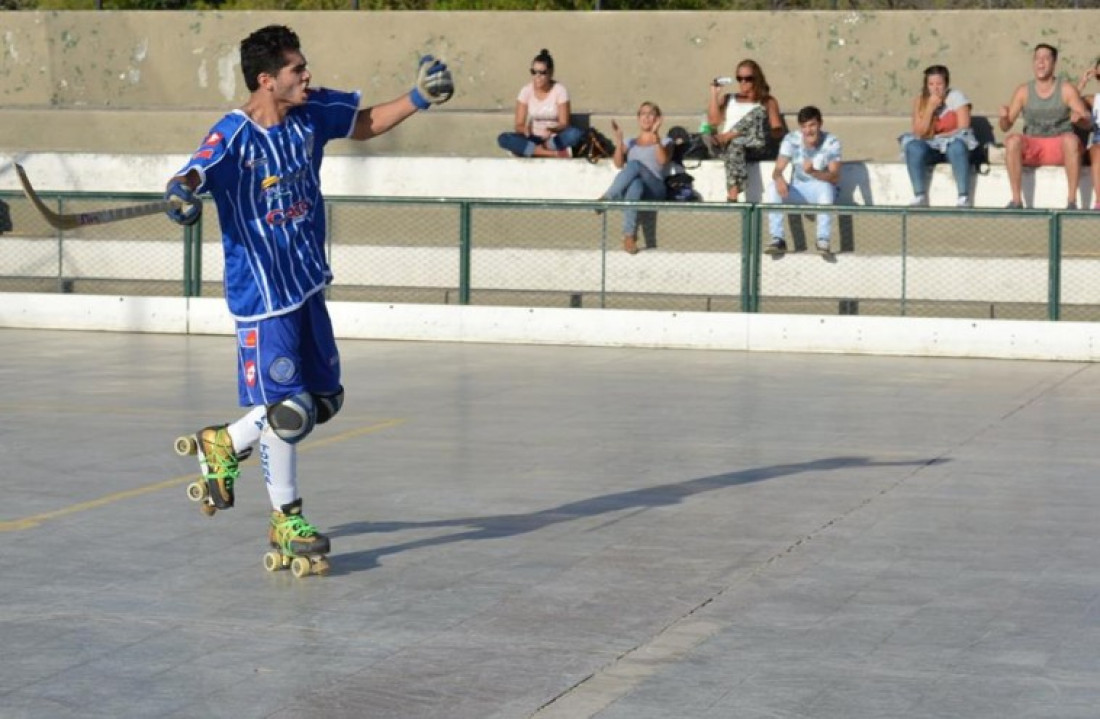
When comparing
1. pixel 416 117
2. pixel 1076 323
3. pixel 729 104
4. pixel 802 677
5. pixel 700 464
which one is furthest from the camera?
pixel 416 117

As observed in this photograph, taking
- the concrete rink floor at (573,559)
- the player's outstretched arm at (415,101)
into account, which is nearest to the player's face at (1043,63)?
the concrete rink floor at (573,559)

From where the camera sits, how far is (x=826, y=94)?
24359mm

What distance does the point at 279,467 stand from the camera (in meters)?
8.75

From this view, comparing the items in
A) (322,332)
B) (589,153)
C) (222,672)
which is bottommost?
(222,672)

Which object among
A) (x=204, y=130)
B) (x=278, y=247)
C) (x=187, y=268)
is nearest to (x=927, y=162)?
(x=187, y=268)

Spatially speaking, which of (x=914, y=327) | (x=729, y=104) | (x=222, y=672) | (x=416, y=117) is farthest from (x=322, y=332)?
(x=416, y=117)

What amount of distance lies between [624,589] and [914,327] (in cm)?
1072

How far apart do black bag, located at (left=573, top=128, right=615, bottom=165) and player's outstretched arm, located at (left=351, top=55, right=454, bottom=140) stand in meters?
12.8

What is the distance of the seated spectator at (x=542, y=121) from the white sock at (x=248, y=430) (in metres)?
13.4

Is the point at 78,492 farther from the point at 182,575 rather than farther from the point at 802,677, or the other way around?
the point at 802,677

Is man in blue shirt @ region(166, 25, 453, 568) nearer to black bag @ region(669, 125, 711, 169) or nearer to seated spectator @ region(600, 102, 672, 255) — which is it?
seated spectator @ region(600, 102, 672, 255)

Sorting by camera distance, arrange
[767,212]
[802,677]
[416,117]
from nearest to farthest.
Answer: [802,677] < [767,212] < [416,117]

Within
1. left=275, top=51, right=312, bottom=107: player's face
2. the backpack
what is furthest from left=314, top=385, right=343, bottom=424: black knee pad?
the backpack

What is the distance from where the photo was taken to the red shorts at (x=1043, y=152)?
805 inches
